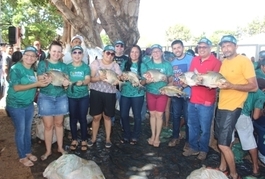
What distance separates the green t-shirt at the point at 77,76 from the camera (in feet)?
15.3

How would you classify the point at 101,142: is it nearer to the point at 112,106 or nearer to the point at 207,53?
the point at 112,106

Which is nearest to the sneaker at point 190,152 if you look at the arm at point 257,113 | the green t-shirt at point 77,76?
the arm at point 257,113

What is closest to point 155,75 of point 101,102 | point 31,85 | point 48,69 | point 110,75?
point 110,75

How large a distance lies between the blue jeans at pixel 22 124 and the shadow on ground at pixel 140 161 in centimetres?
38

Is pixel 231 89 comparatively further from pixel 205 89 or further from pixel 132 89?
pixel 132 89

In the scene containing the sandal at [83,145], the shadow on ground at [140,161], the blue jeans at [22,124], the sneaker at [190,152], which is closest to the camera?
the blue jeans at [22,124]

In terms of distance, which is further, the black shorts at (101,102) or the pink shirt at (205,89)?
the black shorts at (101,102)

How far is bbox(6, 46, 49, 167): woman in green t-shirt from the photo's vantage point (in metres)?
4.00

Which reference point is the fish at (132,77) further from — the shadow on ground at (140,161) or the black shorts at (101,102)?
the shadow on ground at (140,161)

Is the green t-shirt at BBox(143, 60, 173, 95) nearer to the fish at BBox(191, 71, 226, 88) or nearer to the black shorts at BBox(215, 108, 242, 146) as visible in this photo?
the fish at BBox(191, 71, 226, 88)

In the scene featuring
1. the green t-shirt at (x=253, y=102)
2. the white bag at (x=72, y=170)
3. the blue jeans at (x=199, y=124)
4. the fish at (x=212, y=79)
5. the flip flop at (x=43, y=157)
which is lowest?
the flip flop at (x=43, y=157)

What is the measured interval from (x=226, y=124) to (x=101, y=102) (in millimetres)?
2331

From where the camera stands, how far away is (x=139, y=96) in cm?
524

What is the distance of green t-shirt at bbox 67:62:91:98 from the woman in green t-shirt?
2.24 feet
